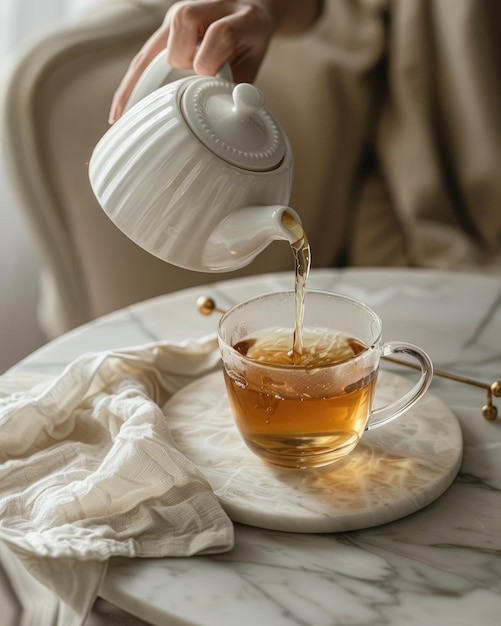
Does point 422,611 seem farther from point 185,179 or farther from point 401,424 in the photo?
point 185,179

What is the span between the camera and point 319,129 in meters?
1.61

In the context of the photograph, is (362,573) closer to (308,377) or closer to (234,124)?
(308,377)

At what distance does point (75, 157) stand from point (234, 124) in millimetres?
766

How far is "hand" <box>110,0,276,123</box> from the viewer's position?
773 mm

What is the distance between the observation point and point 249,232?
0.67m

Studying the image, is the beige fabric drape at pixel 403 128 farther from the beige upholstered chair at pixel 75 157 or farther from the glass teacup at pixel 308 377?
the glass teacup at pixel 308 377

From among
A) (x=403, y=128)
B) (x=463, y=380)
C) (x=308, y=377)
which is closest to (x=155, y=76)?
(x=308, y=377)

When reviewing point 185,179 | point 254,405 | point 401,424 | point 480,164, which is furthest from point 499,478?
point 480,164

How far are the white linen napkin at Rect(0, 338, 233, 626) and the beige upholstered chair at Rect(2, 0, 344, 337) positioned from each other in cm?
65

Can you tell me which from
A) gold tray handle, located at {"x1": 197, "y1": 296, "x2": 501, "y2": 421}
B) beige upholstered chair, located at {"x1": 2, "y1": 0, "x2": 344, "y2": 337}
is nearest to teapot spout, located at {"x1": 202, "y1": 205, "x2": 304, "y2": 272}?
gold tray handle, located at {"x1": 197, "y1": 296, "x2": 501, "y2": 421}

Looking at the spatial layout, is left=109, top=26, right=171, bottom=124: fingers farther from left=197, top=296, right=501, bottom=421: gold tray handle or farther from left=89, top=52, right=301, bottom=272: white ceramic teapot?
left=197, top=296, right=501, bottom=421: gold tray handle

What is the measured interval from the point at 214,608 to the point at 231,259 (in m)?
0.28

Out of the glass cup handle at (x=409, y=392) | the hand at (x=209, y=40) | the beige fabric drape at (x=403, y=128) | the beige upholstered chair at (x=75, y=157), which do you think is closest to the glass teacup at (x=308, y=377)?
the glass cup handle at (x=409, y=392)

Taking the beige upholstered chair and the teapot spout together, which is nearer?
the teapot spout
